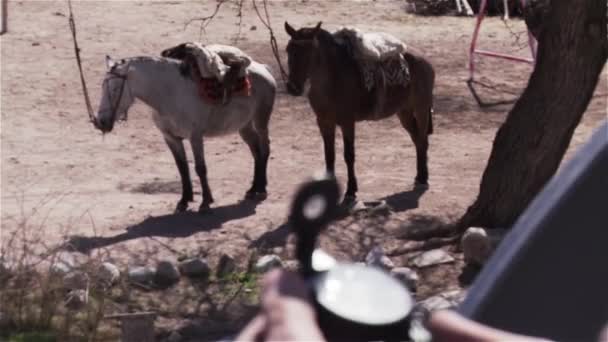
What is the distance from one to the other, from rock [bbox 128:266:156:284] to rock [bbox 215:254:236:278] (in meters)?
0.41

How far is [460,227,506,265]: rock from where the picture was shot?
806cm

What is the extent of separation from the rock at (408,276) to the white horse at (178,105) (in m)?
2.80

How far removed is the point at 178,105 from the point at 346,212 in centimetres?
162

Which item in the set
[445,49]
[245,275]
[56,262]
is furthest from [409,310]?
[445,49]

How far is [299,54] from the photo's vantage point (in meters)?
10.3

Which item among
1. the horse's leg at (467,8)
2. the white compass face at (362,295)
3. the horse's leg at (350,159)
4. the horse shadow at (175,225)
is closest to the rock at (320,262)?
the white compass face at (362,295)

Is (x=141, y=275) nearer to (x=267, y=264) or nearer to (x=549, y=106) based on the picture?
(x=267, y=264)

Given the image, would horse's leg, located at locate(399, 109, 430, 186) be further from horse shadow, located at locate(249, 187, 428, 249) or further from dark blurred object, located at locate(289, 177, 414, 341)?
dark blurred object, located at locate(289, 177, 414, 341)

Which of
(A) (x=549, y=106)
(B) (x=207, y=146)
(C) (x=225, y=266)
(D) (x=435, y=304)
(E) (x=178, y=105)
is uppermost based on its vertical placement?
(A) (x=549, y=106)

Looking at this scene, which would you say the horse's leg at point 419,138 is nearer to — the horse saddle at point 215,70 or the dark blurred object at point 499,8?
the horse saddle at point 215,70

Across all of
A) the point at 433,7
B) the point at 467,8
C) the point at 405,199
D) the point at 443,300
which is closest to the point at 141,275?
the point at 443,300

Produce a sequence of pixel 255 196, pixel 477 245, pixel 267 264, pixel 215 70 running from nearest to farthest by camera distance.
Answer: pixel 477 245, pixel 267 264, pixel 215 70, pixel 255 196

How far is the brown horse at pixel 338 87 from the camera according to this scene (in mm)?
10289

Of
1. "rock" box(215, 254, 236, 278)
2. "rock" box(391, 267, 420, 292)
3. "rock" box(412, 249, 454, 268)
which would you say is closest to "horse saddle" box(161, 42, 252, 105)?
"rock" box(215, 254, 236, 278)
